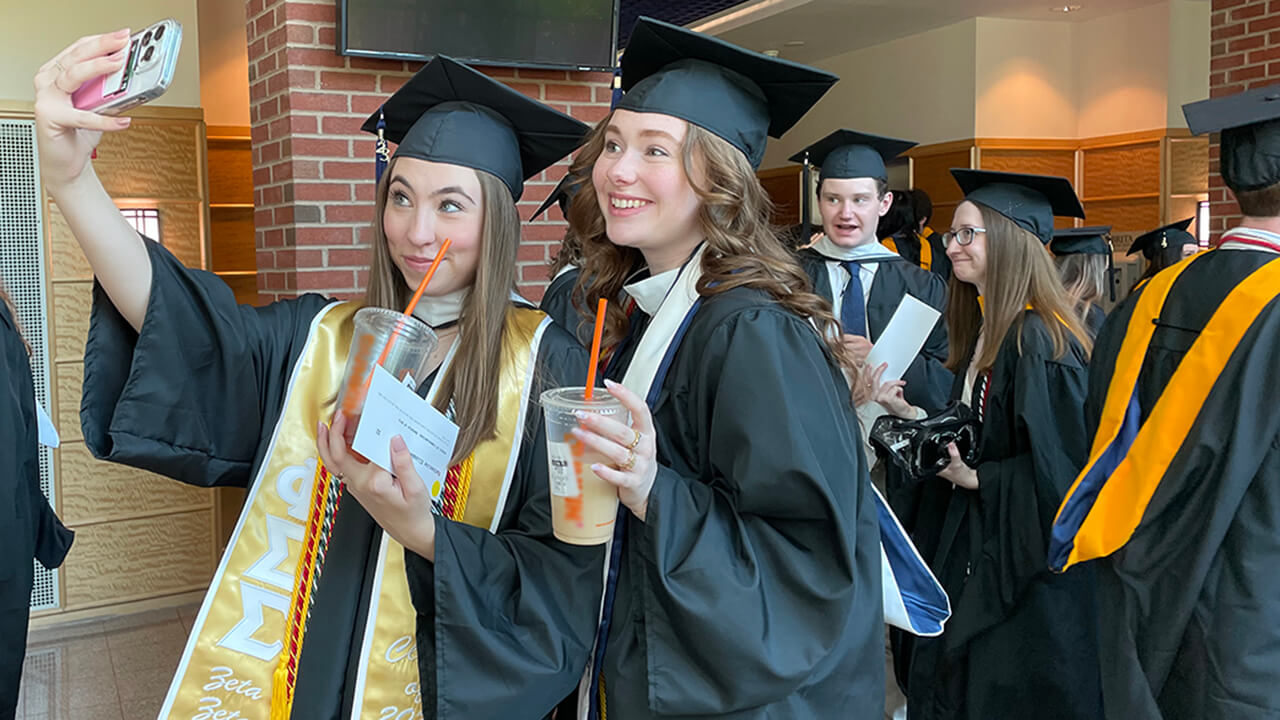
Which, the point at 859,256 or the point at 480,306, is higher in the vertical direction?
the point at 859,256

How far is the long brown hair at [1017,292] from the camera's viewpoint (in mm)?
3178

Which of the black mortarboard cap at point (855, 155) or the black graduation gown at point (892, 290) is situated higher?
the black mortarboard cap at point (855, 155)

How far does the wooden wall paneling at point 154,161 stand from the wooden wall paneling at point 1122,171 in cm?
797

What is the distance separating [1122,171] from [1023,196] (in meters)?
7.08

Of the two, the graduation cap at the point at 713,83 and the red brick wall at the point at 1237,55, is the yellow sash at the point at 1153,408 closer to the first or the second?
the graduation cap at the point at 713,83

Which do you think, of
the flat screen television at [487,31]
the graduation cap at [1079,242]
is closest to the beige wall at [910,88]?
the graduation cap at [1079,242]

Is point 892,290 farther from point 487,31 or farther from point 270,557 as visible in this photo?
point 270,557

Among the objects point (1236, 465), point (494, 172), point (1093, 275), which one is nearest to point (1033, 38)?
point (1093, 275)

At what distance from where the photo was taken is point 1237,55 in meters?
5.68

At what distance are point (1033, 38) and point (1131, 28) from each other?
32.9 inches

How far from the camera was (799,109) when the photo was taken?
1882 mm

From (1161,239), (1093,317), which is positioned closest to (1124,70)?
(1161,239)

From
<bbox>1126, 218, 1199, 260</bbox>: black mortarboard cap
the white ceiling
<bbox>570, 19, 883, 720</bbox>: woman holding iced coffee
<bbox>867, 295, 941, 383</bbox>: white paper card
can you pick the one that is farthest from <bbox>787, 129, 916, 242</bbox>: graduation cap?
the white ceiling

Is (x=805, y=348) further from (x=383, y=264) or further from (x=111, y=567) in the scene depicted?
(x=111, y=567)
